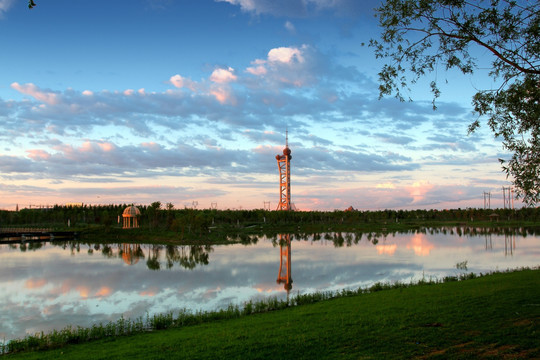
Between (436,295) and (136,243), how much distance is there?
4500cm

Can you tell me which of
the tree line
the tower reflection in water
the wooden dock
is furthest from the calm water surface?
the tree line

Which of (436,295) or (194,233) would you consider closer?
(436,295)

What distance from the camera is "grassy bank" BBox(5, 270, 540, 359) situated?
824cm

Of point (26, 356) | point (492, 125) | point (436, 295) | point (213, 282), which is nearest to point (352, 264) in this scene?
point (213, 282)

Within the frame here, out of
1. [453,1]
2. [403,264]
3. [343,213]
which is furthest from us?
[343,213]

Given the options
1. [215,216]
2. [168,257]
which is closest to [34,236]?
[168,257]

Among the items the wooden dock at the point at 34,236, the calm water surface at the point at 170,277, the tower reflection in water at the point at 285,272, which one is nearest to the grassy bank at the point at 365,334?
the calm water surface at the point at 170,277

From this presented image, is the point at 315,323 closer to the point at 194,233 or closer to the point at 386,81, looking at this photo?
the point at 386,81

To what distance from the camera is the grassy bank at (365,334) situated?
27.0ft

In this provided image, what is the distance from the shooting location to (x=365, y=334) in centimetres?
938

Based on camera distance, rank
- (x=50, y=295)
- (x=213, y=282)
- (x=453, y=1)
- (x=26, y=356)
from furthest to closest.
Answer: (x=213, y=282), (x=50, y=295), (x=453, y=1), (x=26, y=356)

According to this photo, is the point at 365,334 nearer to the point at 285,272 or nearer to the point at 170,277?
the point at 285,272

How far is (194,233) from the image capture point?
5706 centimetres

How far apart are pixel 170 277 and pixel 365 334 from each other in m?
17.7
